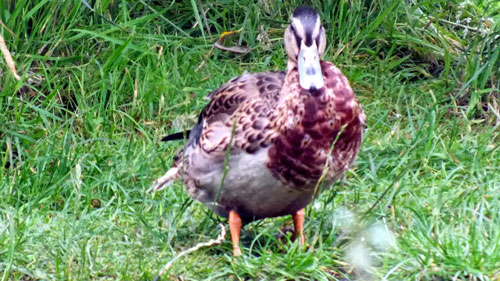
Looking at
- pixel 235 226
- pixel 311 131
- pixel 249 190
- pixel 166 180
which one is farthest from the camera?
pixel 166 180

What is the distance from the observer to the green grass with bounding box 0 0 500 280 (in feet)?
12.6

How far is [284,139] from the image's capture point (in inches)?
143

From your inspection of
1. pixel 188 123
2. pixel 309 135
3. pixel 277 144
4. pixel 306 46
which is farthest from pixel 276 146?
pixel 188 123

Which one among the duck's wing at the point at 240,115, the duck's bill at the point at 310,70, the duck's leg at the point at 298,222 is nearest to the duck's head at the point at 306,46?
the duck's bill at the point at 310,70

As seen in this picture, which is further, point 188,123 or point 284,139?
point 188,123

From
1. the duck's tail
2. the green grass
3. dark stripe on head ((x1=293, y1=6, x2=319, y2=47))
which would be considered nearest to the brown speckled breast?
dark stripe on head ((x1=293, y1=6, x2=319, y2=47))

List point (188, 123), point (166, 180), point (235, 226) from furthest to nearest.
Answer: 1. point (188, 123)
2. point (166, 180)
3. point (235, 226)

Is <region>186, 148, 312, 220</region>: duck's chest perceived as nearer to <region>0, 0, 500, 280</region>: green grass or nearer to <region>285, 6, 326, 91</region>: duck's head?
<region>0, 0, 500, 280</region>: green grass

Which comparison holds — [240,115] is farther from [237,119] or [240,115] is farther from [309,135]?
[309,135]

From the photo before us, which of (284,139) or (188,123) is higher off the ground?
(284,139)

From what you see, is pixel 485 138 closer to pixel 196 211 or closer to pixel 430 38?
pixel 430 38

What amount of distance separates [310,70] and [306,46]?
0.11 meters

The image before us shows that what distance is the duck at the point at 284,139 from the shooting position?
3.63m

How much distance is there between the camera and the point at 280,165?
12.0ft
